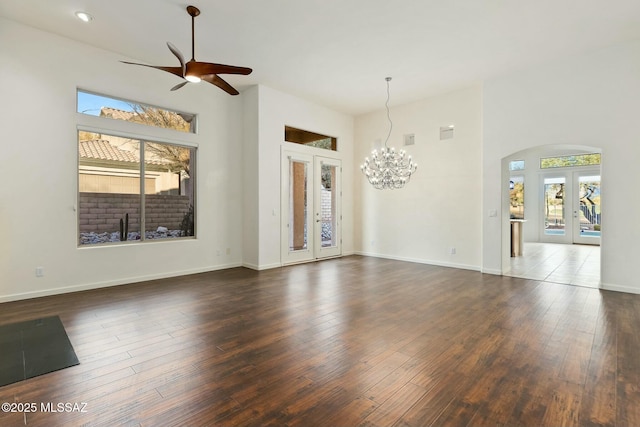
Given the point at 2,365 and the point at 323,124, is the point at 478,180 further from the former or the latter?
the point at 2,365

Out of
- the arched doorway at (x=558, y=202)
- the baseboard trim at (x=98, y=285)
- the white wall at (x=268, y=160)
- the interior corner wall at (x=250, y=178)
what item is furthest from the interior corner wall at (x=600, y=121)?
the baseboard trim at (x=98, y=285)

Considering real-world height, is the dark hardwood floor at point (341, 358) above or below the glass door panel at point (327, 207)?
below

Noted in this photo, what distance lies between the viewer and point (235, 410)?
199 cm

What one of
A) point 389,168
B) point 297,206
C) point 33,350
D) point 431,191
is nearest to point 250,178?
point 297,206

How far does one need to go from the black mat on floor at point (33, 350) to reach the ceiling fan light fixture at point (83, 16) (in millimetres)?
3861

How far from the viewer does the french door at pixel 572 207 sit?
34.7 ft

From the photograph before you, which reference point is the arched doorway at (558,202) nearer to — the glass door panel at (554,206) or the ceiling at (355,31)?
the glass door panel at (554,206)

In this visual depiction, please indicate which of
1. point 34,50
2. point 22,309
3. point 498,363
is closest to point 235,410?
point 498,363

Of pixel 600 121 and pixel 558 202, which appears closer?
pixel 600 121

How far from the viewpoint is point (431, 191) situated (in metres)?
7.18

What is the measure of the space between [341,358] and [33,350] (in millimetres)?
2806

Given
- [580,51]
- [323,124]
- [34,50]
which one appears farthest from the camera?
[323,124]

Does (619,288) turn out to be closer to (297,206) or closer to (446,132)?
(446,132)

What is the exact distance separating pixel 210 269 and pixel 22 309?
2937 mm
